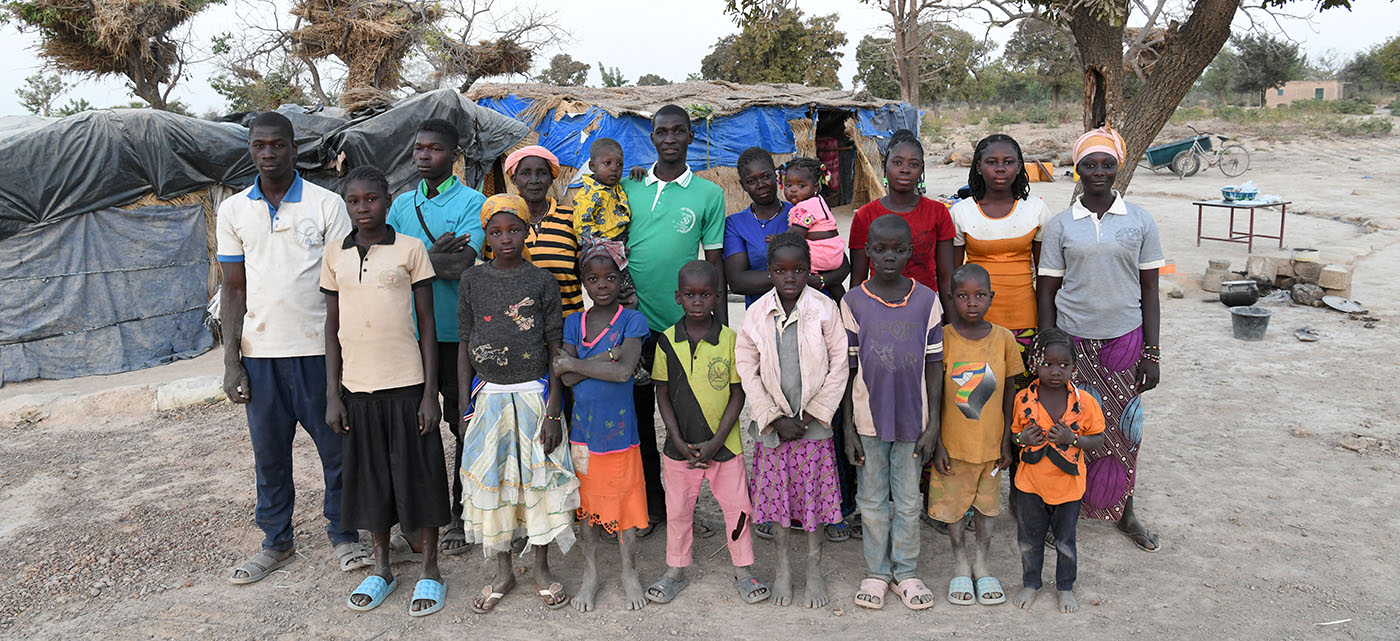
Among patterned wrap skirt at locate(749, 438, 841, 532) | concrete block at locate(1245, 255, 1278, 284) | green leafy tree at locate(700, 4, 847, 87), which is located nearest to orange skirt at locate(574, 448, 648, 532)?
patterned wrap skirt at locate(749, 438, 841, 532)

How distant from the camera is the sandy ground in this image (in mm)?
2826

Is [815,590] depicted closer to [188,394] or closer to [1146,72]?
[188,394]

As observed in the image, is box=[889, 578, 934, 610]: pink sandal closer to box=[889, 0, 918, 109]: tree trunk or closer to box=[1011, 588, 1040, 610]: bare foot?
box=[1011, 588, 1040, 610]: bare foot

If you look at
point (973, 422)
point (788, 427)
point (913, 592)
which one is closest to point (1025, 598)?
point (913, 592)

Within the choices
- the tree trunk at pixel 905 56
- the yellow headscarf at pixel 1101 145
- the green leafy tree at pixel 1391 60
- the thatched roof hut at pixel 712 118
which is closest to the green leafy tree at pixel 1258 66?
the green leafy tree at pixel 1391 60

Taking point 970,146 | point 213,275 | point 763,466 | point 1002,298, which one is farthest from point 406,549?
point 970,146

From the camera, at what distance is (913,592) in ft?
9.51

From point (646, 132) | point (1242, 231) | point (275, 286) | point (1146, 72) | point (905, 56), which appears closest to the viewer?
point (275, 286)

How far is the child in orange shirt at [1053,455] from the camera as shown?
111 inches

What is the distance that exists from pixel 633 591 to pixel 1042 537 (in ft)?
4.67

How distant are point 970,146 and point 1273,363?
69.4 feet

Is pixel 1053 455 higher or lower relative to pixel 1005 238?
lower

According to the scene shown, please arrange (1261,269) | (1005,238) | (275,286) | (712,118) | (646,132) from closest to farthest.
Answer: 1. (275,286)
2. (1005,238)
3. (1261,269)
4. (646,132)
5. (712,118)

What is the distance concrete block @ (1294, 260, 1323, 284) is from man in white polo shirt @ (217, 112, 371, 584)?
311 inches
